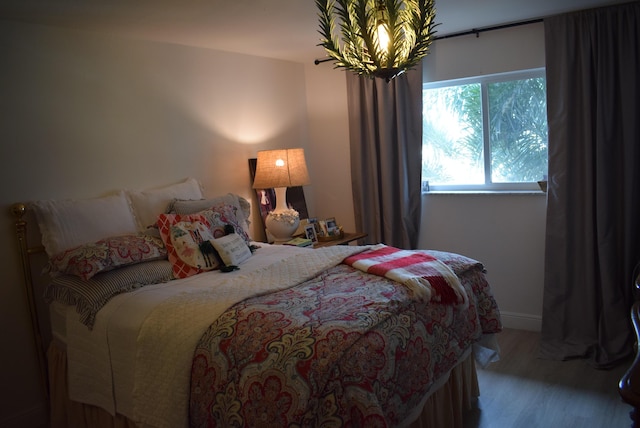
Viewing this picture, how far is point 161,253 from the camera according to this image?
8.67 feet

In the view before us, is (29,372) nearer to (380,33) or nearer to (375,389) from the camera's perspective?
(375,389)

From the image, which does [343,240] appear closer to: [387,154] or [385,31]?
[387,154]

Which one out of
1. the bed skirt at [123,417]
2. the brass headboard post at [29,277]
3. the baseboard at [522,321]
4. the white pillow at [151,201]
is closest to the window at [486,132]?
the baseboard at [522,321]

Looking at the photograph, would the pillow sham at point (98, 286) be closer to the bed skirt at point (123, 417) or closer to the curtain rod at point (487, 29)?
the bed skirt at point (123, 417)

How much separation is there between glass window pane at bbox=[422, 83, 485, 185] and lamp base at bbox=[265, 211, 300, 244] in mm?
1213

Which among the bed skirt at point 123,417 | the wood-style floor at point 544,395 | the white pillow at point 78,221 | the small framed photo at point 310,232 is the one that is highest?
the white pillow at point 78,221

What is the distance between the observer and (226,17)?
2.86m

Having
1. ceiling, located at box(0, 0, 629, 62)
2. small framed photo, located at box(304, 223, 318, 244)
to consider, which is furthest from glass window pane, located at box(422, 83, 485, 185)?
small framed photo, located at box(304, 223, 318, 244)

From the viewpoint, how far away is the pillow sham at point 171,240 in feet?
8.56

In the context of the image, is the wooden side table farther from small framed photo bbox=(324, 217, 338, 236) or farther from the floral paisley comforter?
the floral paisley comforter

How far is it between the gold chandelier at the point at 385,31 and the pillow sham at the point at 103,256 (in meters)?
1.48

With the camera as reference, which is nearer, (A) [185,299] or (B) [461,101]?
(A) [185,299]

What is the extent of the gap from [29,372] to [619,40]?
3.96 metres

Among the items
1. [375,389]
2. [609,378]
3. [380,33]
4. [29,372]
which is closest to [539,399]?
[609,378]
